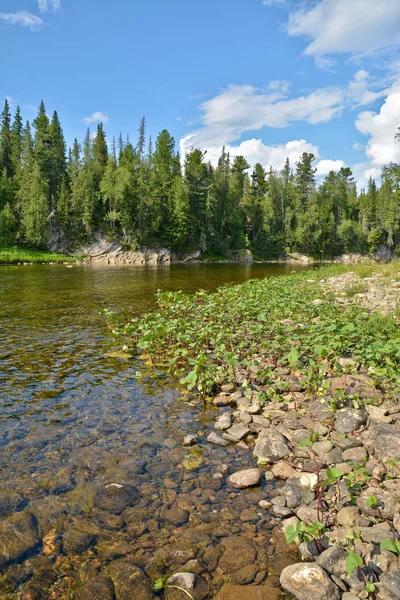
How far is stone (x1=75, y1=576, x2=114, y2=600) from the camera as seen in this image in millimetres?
3613

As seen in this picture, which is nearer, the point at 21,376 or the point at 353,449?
the point at 353,449

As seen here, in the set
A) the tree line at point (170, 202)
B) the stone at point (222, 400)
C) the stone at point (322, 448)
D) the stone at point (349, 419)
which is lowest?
the stone at point (222, 400)

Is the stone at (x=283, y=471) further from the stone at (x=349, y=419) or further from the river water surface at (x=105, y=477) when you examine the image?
the stone at (x=349, y=419)

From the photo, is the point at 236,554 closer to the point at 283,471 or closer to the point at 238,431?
the point at 283,471

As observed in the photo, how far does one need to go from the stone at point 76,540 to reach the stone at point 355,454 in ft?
11.9

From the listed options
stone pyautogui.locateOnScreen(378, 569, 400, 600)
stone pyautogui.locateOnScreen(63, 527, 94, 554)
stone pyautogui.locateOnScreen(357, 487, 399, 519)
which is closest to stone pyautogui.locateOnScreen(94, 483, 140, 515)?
stone pyautogui.locateOnScreen(63, 527, 94, 554)

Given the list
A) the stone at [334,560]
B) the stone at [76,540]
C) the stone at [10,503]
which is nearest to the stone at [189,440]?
the stone at [76,540]

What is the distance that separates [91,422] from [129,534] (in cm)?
307

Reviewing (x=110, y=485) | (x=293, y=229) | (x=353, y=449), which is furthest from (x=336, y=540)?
(x=293, y=229)

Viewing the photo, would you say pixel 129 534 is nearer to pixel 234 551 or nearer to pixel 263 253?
pixel 234 551

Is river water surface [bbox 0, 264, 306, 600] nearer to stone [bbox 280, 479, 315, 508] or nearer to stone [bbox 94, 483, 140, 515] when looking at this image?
stone [bbox 94, 483, 140, 515]

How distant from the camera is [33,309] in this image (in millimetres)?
18422

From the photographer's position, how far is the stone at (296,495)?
4.81m

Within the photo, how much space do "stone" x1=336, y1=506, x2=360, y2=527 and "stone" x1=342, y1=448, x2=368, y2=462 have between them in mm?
1102
